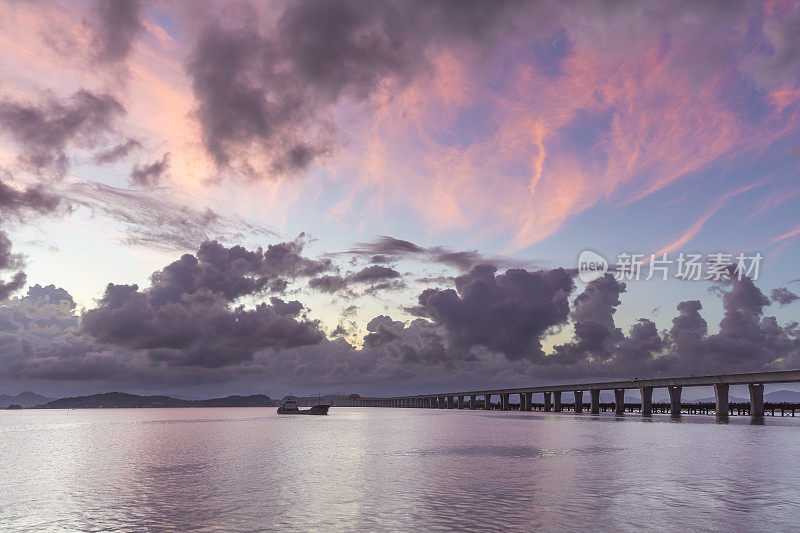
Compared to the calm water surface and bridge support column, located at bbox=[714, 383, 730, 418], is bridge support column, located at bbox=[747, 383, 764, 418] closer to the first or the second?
bridge support column, located at bbox=[714, 383, 730, 418]

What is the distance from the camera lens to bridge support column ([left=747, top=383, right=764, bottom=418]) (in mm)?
177875

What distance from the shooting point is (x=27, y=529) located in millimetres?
27516

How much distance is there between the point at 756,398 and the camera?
180 metres

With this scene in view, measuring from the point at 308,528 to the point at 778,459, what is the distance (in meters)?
49.7

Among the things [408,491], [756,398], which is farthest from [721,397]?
[408,491]

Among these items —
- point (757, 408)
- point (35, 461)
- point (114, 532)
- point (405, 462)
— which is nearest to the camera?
point (114, 532)

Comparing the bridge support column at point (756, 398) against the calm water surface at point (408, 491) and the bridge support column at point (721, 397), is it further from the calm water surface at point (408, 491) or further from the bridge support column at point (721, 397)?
the calm water surface at point (408, 491)

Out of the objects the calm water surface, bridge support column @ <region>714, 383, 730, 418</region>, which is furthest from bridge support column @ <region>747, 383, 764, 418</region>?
the calm water surface

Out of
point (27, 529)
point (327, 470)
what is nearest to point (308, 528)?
point (27, 529)

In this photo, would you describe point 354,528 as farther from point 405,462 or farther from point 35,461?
point 35,461

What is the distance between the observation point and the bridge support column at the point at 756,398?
177875mm

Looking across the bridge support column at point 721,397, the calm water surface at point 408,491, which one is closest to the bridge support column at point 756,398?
the bridge support column at point 721,397

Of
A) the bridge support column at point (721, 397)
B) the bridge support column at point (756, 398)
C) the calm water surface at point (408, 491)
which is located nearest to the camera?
the calm water surface at point (408, 491)

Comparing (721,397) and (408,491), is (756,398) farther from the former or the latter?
(408,491)
